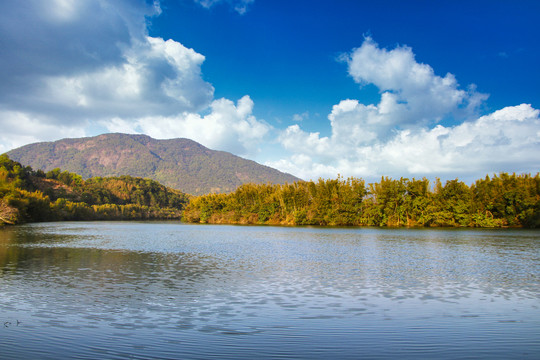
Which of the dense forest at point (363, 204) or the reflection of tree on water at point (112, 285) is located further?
the dense forest at point (363, 204)

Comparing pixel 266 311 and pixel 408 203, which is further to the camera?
pixel 408 203

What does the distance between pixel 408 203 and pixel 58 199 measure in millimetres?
96705

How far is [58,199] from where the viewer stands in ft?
368

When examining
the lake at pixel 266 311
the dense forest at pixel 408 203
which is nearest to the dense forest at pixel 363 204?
the dense forest at pixel 408 203

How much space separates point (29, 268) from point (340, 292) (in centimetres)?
1425

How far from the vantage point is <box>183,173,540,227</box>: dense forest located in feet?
221

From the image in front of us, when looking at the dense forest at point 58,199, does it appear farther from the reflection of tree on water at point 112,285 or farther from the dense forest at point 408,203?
the reflection of tree on water at point 112,285

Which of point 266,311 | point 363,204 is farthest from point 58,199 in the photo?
point 266,311

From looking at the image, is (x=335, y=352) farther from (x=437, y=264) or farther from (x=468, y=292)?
(x=437, y=264)

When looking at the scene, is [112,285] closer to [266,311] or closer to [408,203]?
[266,311]

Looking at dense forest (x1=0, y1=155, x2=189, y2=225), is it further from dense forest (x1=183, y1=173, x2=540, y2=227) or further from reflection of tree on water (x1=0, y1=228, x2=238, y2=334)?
reflection of tree on water (x1=0, y1=228, x2=238, y2=334)

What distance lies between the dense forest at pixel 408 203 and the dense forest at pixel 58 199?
170ft

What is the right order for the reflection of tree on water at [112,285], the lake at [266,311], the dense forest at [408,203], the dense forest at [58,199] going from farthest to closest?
the dense forest at [58,199], the dense forest at [408,203], the reflection of tree on water at [112,285], the lake at [266,311]

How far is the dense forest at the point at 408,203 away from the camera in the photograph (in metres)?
67.4
